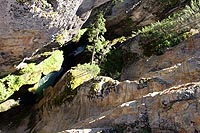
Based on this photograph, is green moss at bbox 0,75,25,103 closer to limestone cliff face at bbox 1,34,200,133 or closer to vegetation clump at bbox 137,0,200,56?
limestone cliff face at bbox 1,34,200,133

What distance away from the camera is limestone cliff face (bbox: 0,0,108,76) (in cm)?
1323

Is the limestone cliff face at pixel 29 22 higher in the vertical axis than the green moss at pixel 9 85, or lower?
higher

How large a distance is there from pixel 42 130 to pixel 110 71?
758 centimetres

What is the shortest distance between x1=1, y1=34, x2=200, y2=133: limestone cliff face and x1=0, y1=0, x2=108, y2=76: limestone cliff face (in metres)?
4.42

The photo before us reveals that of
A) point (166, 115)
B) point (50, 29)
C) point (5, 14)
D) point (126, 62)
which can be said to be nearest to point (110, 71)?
point (126, 62)

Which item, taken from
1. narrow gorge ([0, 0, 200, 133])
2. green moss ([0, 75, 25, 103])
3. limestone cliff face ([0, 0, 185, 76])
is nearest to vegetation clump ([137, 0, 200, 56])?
narrow gorge ([0, 0, 200, 133])

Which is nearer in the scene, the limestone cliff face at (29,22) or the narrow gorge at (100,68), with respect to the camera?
the narrow gorge at (100,68)

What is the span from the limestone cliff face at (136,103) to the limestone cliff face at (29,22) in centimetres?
442

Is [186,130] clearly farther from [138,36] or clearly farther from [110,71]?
[138,36]

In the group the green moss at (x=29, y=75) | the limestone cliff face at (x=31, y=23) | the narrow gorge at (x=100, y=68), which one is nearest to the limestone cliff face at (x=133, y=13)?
the narrow gorge at (x=100, y=68)

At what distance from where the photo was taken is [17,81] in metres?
22.7

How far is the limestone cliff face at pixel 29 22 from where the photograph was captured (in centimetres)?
1323

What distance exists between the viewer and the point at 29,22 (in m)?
13.9

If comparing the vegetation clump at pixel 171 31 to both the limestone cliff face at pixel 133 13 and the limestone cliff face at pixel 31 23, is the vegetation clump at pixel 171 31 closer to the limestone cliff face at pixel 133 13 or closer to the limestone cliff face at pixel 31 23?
the limestone cliff face at pixel 133 13
